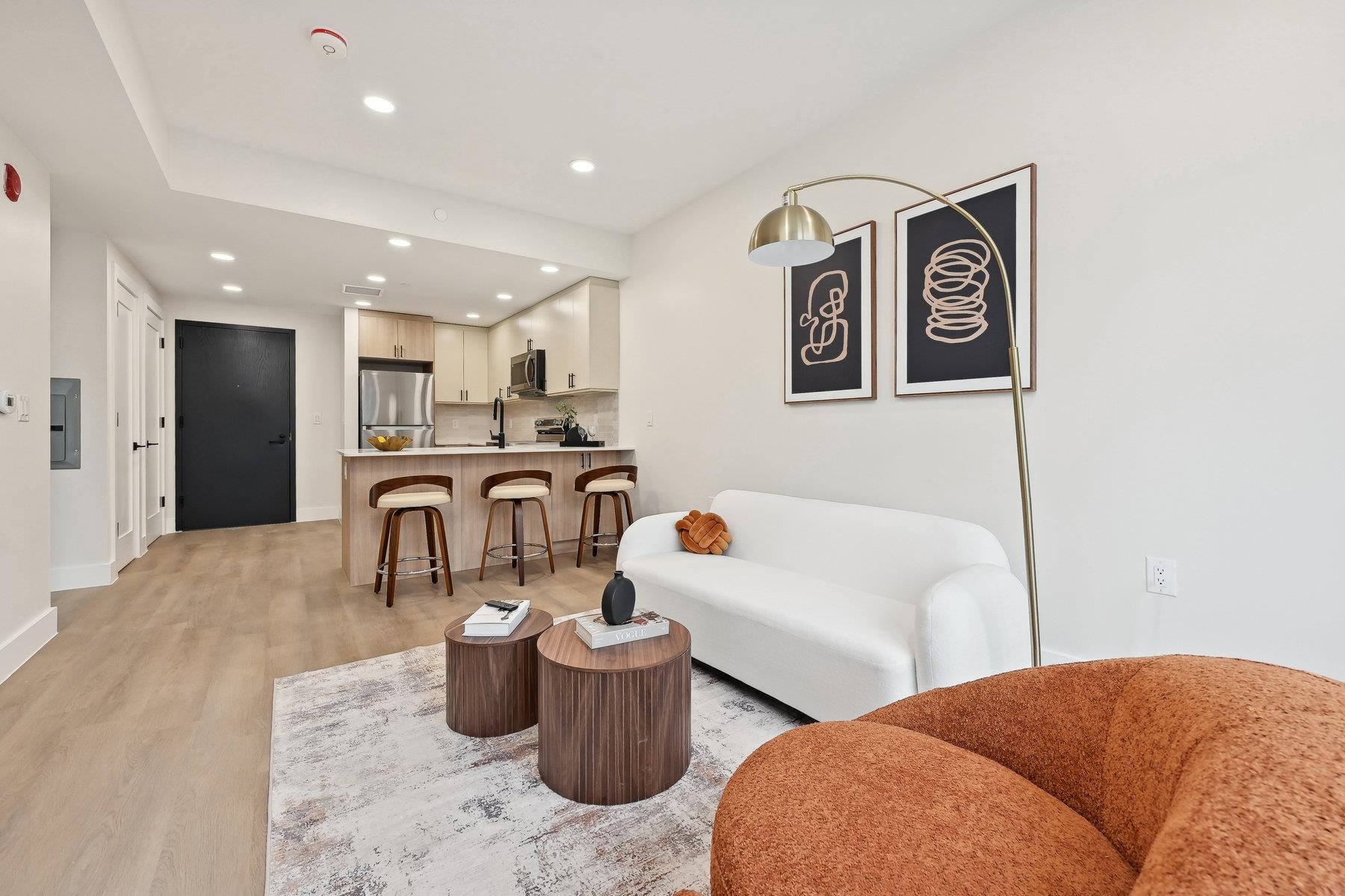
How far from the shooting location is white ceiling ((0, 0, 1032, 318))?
7.64ft

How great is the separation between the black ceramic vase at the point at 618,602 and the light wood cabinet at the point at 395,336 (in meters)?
5.59

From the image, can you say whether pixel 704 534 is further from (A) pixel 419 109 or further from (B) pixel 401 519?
(A) pixel 419 109

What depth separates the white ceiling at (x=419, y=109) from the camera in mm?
2330

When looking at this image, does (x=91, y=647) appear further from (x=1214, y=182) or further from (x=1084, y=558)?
(x=1214, y=182)

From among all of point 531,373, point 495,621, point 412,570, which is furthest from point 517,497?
point 531,373

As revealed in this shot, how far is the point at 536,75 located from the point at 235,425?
5573mm

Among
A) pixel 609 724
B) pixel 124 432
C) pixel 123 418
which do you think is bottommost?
pixel 609 724

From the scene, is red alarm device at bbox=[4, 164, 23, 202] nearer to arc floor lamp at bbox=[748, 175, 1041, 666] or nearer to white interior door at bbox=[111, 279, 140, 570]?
white interior door at bbox=[111, 279, 140, 570]

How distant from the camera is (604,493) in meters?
4.58

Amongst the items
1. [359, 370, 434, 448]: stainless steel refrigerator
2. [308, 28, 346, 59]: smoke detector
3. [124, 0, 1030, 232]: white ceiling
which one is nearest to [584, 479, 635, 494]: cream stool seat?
[124, 0, 1030, 232]: white ceiling

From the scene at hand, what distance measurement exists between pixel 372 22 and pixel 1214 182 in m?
3.15

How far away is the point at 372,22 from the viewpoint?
2.37 m

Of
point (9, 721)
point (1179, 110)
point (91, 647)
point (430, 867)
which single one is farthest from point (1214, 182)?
point (91, 647)

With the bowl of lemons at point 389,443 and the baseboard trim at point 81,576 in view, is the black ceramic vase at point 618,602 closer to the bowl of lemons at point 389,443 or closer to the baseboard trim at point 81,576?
the bowl of lemons at point 389,443
